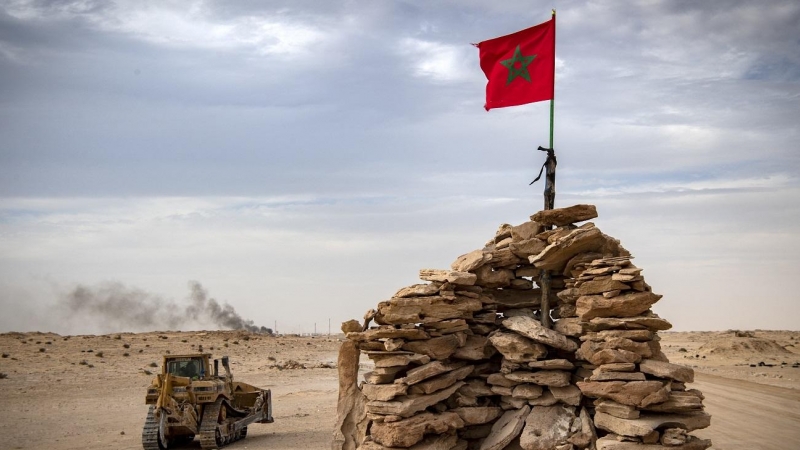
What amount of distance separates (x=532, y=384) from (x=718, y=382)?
23.3m

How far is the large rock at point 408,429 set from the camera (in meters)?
16.0

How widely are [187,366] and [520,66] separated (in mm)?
14248

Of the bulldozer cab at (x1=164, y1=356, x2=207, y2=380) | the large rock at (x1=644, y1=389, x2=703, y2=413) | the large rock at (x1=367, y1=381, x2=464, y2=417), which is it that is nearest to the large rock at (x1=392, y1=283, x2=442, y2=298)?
the large rock at (x1=367, y1=381, x2=464, y2=417)

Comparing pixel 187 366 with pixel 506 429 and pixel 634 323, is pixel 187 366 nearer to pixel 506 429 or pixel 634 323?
pixel 506 429

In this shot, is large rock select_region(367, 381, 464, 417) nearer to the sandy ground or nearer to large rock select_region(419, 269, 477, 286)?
large rock select_region(419, 269, 477, 286)

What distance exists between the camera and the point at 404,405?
52.9ft

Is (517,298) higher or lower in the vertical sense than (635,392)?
higher

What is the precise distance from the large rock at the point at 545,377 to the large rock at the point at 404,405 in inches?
75.3

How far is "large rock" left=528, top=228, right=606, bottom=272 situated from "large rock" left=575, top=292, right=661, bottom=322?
1.24m

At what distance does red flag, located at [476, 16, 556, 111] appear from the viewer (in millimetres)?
18484

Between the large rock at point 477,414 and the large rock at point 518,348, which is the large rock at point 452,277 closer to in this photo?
the large rock at point 518,348

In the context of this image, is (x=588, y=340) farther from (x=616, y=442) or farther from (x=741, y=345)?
(x=741, y=345)

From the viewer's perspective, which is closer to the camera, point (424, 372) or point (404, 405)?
point (404, 405)

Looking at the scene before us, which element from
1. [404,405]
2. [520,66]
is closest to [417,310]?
[404,405]
